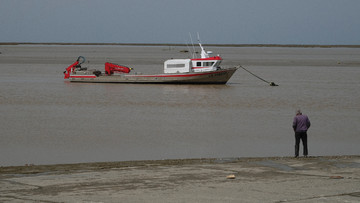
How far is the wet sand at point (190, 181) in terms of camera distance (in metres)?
10.3

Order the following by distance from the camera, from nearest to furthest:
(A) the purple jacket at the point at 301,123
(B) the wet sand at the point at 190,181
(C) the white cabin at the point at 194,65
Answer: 1. (B) the wet sand at the point at 190,181
2. (A) the purple jacket at the point at 301,123
3. (C) the white cabin at the point at 194,65

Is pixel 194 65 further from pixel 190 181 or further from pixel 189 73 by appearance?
pixel 190 181

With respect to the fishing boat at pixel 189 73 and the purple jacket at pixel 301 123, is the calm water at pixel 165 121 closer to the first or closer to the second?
the fishing boat at pixel 189 73

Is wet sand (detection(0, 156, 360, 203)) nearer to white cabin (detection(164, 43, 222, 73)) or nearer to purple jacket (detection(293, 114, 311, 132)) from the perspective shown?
purple jacket (detection(293, 114, 311, 132))

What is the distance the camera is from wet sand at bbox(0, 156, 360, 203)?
1029 cm

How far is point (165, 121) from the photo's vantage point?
1082 inches

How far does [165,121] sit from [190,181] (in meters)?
15.7

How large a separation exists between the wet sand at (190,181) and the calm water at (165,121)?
3.76 metres

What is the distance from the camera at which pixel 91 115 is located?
97.6 feet

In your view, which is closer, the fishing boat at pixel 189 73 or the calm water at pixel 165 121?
the calm water at pixel 165 121

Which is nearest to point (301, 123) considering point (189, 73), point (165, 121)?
point (165, 121)

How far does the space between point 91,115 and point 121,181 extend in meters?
18.2

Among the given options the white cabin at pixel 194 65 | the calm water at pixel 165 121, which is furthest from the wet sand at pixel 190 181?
the white cabin at pixel 194 65

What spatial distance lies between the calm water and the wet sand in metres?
3.76
